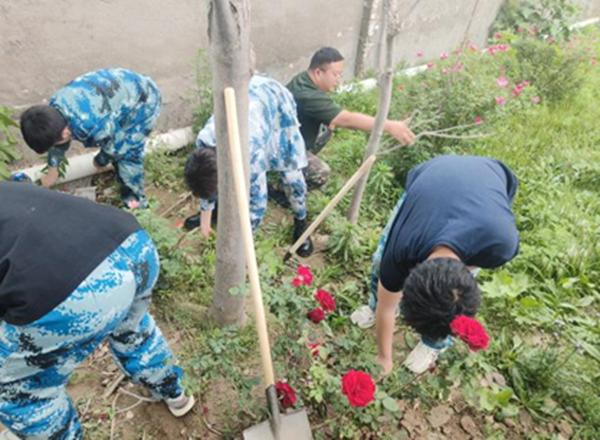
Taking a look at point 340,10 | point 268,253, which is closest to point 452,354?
point 268,253

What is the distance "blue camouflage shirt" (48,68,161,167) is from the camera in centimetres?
287

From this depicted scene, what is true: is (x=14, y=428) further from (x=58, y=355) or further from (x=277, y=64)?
(x=277, y=64)

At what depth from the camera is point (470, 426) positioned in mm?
2348

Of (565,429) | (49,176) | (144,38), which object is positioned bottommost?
(565,429)

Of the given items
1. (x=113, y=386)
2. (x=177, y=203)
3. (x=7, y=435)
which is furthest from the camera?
(x=177, y=203)

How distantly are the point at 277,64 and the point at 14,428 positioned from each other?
16.0 ft

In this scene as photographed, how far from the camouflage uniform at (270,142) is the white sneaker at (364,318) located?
101cm

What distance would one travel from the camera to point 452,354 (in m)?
1.68

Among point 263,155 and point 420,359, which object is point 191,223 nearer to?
point 263,155

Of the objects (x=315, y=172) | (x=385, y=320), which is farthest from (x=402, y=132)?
(x=385, y=320)

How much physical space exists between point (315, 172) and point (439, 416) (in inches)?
91.8

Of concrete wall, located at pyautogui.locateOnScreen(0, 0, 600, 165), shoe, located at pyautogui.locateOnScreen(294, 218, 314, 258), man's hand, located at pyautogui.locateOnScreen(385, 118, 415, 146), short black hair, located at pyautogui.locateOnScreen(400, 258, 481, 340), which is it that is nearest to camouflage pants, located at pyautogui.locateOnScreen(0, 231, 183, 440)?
short black hair, located at pyautogui.locateOnScreen(400, 258, 481, 340)

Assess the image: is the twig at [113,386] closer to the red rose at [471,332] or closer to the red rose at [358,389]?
the red rose at [358,389]

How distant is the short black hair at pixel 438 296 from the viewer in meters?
1.49
